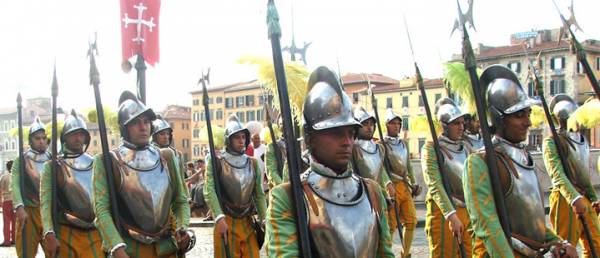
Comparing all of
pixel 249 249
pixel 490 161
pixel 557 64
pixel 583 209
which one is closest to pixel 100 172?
pixel 249 249

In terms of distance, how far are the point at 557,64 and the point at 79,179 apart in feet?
245

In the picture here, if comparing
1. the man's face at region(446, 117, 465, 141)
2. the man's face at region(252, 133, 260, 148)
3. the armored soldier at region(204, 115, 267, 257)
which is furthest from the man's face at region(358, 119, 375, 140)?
the man's face at region(252, 133, 260, 148)

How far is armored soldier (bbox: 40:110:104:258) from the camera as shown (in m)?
7.48

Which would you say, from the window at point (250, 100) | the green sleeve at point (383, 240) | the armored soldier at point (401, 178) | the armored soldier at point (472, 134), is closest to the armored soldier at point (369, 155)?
the armored soldier at point (401, 178)

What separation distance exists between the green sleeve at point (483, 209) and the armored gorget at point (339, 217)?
3.08 ft

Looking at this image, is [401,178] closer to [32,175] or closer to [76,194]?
[76,194]

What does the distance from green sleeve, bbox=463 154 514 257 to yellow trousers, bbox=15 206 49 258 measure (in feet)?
20.7

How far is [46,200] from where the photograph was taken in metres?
7.32

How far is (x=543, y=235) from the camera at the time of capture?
5.07 metres

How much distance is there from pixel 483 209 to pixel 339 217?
4.14ft

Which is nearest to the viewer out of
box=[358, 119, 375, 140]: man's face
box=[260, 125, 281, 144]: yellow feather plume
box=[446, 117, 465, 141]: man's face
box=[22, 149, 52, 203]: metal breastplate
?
box=[446, 117, 465, 141]: man's face

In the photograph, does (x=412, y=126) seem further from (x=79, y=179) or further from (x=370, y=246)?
(x=370, y=246)

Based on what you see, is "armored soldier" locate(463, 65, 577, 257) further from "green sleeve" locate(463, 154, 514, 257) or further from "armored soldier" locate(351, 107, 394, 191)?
"armored soldier" locate(351, 107, 394, 191)

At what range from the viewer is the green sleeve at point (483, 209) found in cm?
477
